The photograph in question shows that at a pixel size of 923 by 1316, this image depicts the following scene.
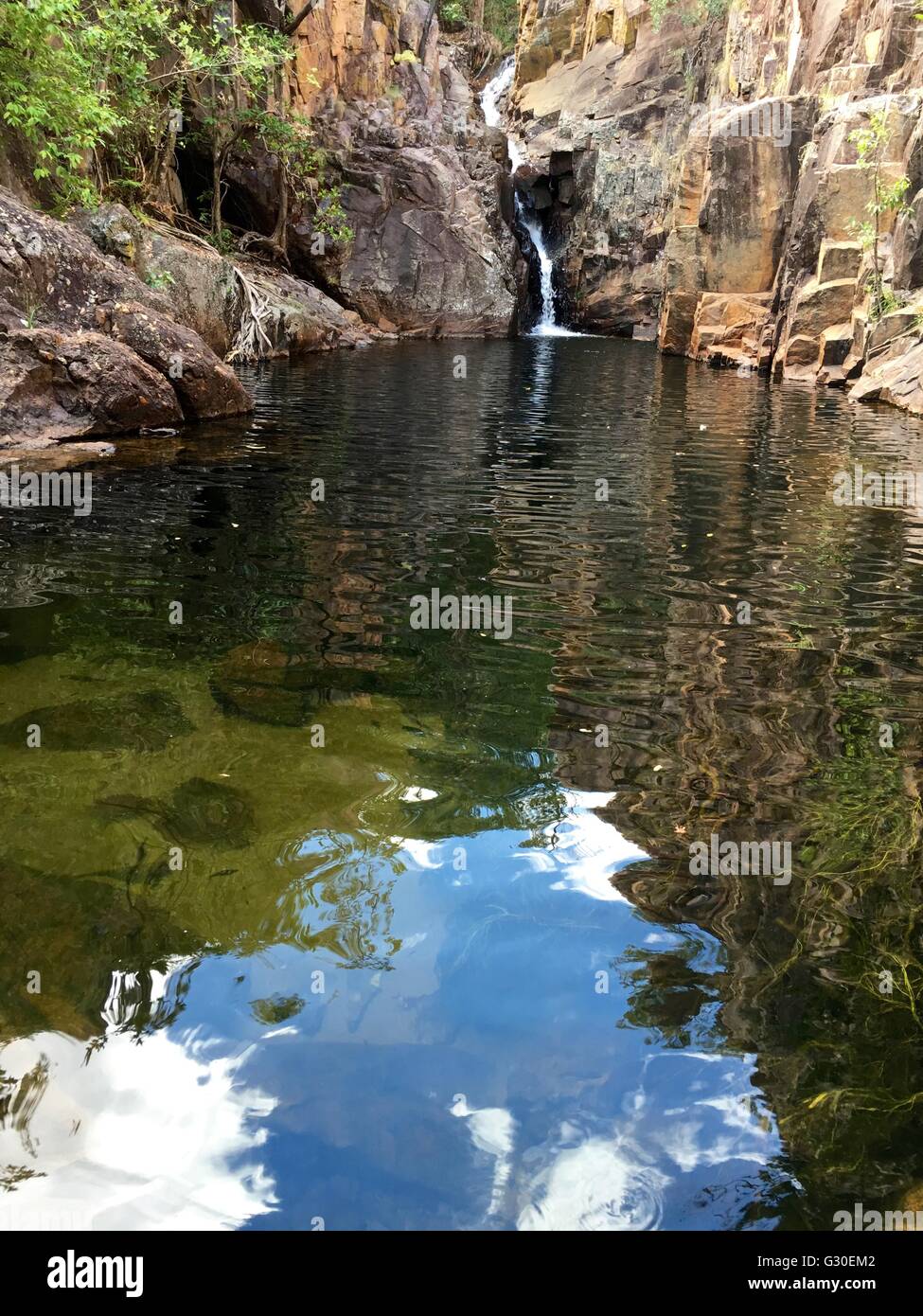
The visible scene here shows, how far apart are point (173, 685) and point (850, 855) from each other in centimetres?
365

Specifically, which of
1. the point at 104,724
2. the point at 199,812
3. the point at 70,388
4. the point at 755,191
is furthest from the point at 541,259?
the point at 199,812

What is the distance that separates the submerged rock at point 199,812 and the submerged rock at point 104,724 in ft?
1.68

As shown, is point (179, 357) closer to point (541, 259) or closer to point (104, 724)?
point (104, 724)

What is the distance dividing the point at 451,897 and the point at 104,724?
7.33ft

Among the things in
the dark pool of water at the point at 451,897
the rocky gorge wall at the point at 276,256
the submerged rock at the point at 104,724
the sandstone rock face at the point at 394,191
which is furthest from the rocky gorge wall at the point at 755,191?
the submerged rock at the point at 104,724

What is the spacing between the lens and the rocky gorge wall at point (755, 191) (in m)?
23.9

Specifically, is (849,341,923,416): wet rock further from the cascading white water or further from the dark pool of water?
the cascading white water

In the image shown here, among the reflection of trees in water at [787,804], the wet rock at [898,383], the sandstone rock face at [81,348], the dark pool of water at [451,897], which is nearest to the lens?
the dark pool of water at [451,897]

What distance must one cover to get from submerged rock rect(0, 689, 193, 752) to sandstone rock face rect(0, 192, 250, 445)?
8781mm

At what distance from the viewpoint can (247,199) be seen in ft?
108

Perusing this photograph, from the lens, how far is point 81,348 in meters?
13.9

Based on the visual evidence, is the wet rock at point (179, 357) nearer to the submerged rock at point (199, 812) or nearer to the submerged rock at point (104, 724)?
the submerged rock at point (104, 724)

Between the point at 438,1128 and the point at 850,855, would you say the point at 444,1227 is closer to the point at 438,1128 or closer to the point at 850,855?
the point at 438,1128

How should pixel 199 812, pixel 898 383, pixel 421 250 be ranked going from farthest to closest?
1. pixel 421 250
2. pixel 898 383
3. pixel 199 812
